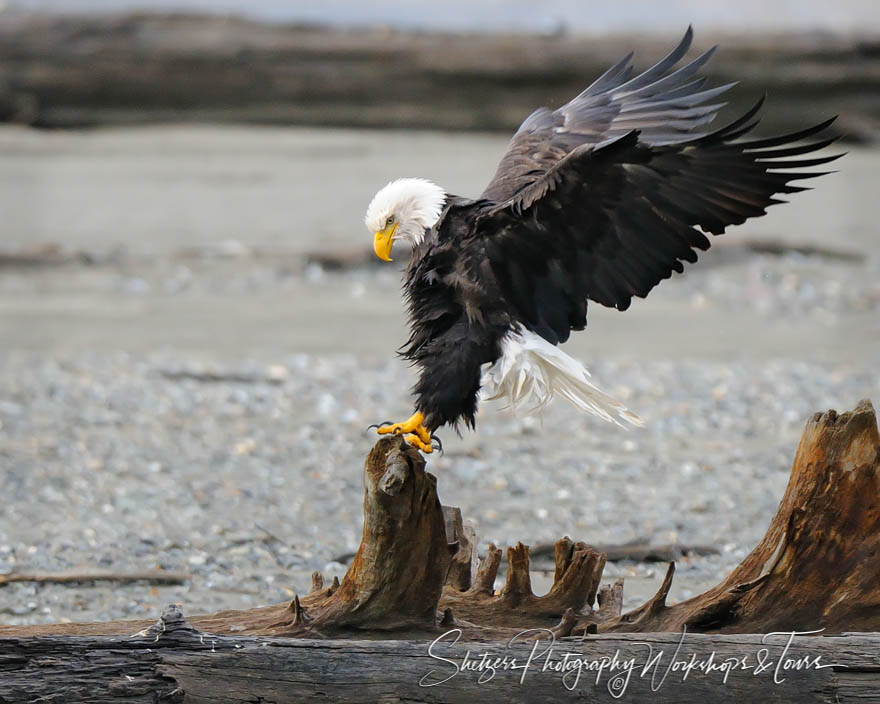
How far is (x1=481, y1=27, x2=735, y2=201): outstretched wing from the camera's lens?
12.7 feet

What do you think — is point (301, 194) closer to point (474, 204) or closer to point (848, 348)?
point (848, 348)

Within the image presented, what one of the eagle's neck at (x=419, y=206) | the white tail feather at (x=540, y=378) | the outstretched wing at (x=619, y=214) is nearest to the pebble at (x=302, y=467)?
the white tail feather at (x=540, y=378)

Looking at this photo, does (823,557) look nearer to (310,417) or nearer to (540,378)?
(540,378)

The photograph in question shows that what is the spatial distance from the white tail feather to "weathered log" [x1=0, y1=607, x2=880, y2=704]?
91cm

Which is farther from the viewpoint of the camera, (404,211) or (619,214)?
(404,211)

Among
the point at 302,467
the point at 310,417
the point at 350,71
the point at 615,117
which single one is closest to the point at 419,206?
the point at 615,117

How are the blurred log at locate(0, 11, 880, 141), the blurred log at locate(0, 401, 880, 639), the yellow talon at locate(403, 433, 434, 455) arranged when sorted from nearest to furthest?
the blurred log at locate(0, 401, 880, 639)
the yellow talon at locate(403, 433, 434, 455)
the blurred log at locate(0, 11, 880, 141)

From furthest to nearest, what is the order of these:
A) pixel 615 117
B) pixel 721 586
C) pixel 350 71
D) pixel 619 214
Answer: pixel 350 71
pixel 615 117
pixel 619 214
pixel 721 586

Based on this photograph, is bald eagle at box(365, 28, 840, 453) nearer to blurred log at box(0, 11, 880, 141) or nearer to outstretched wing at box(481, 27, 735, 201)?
outstretched wing at box(481, 27, 735, 201)

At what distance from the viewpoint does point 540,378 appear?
11.7ft

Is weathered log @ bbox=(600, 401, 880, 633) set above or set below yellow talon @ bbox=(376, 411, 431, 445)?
below

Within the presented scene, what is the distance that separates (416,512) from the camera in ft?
9.89

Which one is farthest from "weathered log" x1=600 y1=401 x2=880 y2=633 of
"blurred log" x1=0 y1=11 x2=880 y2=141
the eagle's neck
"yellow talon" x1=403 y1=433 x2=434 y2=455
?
"blurred log" x1=0 y1=11 x2=880 y2=141

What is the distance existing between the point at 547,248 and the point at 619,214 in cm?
21
